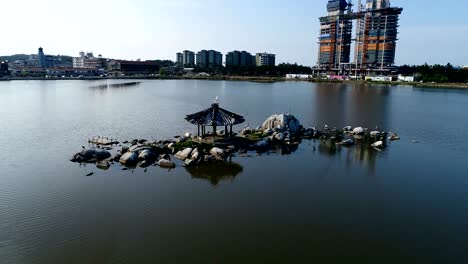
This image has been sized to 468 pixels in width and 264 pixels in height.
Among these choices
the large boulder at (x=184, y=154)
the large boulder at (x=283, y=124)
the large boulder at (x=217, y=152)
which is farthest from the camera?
the large boulder at (x=283, y=124)

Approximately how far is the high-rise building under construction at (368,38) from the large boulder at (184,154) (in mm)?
167356

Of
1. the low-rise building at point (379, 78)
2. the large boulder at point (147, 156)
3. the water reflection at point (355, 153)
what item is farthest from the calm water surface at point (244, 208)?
the low-rise building at point (379, 78)

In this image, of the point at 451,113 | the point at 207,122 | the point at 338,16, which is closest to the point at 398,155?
the point at 207,122

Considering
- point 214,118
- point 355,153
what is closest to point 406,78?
point 355,153

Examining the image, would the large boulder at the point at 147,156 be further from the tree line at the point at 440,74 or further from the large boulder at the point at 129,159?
the tree line at the point at 440,74

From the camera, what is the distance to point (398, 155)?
1419 inches

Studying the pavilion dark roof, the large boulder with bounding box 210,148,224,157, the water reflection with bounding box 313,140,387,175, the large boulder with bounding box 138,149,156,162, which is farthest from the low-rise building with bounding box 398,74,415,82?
the large boulder with bounding box 138,149,156,162

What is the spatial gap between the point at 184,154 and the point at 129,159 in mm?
4788

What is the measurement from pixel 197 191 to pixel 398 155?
2225cm

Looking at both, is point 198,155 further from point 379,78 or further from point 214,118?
point 379,78

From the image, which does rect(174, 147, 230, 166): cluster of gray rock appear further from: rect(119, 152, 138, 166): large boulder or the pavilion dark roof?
rect(119, 152, 138, 166): large boulder

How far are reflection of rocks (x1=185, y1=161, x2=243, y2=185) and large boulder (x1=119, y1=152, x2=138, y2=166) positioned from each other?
460cm

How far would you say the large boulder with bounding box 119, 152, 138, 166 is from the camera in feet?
98.8

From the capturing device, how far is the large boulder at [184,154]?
31.7 m
